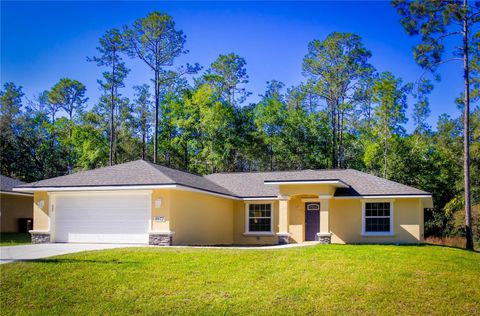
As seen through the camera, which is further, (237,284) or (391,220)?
(391,220)

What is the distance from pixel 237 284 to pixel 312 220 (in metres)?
12.2

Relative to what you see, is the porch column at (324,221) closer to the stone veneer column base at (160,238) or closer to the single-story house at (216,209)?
the single-story house at (216,209)

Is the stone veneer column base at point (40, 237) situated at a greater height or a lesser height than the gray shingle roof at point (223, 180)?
lesser

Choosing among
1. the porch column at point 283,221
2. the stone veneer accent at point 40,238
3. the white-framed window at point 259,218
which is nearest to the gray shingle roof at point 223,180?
the white-framed window at point 259,218

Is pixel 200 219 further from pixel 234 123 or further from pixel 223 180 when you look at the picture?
pixel 234 123

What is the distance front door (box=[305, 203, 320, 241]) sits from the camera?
958 inches

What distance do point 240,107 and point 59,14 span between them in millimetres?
23660

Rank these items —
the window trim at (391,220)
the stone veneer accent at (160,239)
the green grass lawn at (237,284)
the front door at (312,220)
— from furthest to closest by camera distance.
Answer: the front door at (312,220), the window trim at (391,220), the stone veneer accent at (160,239), the green grass lawn at (237,284)

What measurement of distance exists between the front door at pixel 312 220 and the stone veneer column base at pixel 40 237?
11.7 metres

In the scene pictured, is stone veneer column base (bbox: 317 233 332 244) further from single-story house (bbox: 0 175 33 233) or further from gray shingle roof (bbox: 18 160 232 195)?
single-story house (bbox: 0 175 33 233)

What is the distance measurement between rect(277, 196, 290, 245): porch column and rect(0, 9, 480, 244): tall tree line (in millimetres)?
15696

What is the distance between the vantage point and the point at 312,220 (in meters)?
24.5

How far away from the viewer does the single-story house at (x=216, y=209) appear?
2023 cm

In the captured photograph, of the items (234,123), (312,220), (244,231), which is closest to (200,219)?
(244,231)
